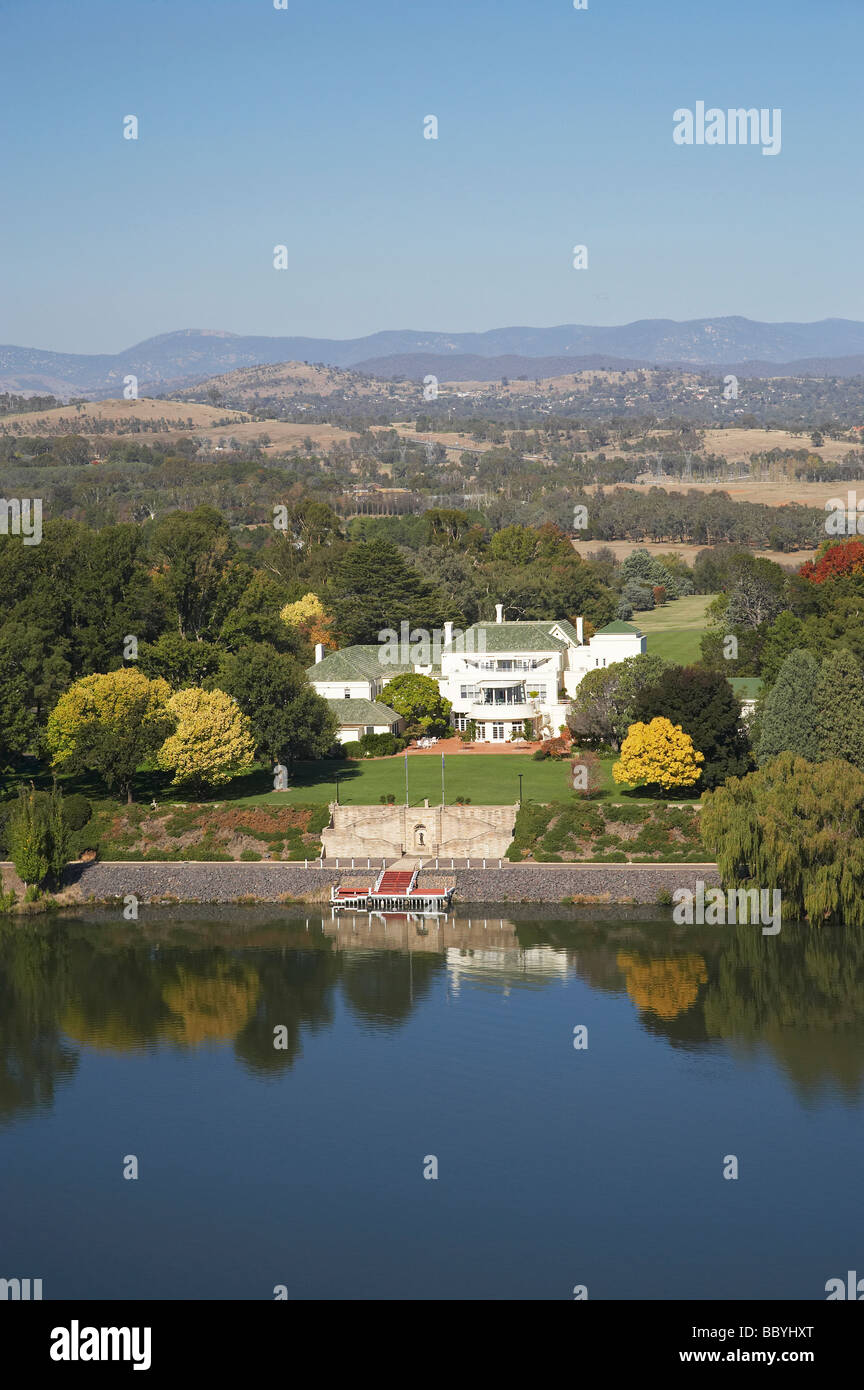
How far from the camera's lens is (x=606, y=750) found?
6366 centimetres

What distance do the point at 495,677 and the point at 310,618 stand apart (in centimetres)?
1817

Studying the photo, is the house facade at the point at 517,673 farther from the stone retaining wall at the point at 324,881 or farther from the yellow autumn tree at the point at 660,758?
the stone retaining wall at the point at 324,881

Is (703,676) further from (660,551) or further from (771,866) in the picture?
(660,551)

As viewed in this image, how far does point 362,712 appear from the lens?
68.4 m

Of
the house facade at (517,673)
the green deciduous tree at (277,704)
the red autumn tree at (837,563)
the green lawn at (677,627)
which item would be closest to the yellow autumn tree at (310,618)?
the house facade at (517,673)

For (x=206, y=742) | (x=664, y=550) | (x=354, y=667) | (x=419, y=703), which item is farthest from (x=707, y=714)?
(x=664, y=550)

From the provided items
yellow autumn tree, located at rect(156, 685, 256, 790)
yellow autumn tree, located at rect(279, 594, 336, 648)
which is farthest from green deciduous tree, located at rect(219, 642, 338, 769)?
yellow autumn tree, located at rect(279, 594, 336, 648)

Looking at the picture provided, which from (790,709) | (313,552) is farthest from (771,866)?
(313,552)

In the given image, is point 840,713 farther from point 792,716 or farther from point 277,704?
point 277,704

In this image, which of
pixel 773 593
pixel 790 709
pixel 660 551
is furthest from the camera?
pixel 660 551

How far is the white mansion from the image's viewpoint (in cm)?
6881
